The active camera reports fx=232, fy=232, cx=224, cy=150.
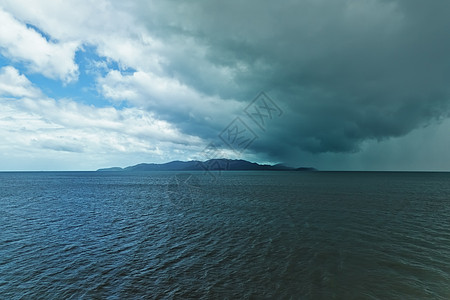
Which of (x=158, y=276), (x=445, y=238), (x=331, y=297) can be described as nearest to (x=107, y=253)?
(x=158, y=276)

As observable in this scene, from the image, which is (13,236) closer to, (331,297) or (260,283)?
(260,283)

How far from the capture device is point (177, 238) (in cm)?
3050

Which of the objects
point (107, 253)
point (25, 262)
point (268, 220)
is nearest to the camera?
point (25, 262)

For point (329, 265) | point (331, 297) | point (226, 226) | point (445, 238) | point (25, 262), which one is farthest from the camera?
point (226, 226)

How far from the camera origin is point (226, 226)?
36.4 m

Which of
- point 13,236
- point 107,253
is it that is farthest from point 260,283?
point 13,236

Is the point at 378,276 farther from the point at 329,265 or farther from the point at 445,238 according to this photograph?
the point at 445,238

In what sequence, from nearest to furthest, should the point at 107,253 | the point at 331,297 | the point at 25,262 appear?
the point at 331,297 < the point at 25,262 < the point at 107,253

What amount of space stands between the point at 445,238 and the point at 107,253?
1634 inches

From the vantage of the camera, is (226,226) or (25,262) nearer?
(25,262)

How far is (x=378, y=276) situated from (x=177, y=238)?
72.4 feet

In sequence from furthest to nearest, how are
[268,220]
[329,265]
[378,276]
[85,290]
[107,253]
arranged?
[268,220]
[107,253]
[329,265]
[378,276]
[85,290]

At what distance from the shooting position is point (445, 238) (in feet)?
98.2

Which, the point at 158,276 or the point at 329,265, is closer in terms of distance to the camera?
the point at 158,276
